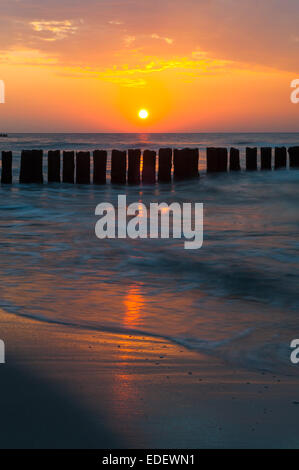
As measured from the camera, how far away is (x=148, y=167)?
612 inches

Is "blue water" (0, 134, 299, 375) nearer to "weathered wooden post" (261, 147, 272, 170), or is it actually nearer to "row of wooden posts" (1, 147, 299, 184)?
"row of wooden posts" (1, 147, 299, 184)

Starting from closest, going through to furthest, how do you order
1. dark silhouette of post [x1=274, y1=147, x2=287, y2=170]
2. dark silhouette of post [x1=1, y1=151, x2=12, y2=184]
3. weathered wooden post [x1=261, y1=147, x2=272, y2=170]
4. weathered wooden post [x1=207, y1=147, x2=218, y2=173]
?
1. dark silhouette of post [x1=1, y1=151, x2=12, y2=184]
2. weathered wooden post [x1=207, y1=147, x2=218, y2=173]
3. dark silhouette of post [x1=274, y1=147, x2=287, y2=170]
4. weathered wooden post [x1=261, y1=147, x2=272, y2=170]

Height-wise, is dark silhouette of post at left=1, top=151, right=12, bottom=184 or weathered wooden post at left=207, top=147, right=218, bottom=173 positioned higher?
weathered wooden post at left=207, top=147, right=218, bottom=173

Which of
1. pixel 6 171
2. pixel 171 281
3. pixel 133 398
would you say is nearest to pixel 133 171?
pixel 6 171

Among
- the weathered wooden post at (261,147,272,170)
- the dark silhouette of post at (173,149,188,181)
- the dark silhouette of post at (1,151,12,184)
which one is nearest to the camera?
the dark silhouette of post at (1,151,12,184)

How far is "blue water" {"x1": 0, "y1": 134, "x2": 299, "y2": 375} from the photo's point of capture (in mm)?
3758

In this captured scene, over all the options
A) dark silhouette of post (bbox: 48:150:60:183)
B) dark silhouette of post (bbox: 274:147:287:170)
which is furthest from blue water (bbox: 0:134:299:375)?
dark silhouette of post (bbox: 274:147:287:170)

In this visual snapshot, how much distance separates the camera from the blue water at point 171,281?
3.76 m

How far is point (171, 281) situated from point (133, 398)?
284 cm

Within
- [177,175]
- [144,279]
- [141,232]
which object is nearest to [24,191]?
[177,175]

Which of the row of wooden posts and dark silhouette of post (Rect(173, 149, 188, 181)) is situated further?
dark silhouette of post (Rect(173, 149, 188, 181))

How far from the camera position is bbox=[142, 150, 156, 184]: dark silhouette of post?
15516mm

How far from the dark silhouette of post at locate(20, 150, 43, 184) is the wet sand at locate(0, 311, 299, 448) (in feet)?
39.9

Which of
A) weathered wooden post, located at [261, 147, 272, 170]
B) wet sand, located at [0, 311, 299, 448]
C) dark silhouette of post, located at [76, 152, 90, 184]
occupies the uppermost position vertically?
weathered wooden post, located at [261, 147, 272, 170]
